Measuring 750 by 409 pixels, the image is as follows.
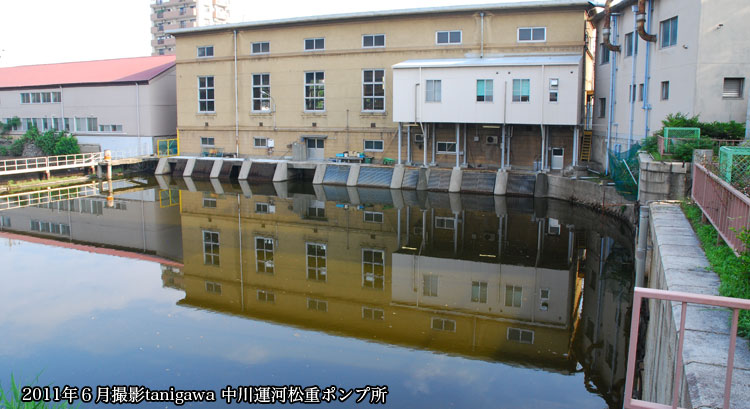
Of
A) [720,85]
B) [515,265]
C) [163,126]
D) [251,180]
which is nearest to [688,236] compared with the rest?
[515,265]

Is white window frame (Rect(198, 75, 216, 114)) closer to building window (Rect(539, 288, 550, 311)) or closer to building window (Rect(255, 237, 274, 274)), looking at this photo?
building window (Rect(255, 237, 274, 274))

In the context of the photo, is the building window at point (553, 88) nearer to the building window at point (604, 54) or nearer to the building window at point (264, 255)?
the building window at point (604, 54)

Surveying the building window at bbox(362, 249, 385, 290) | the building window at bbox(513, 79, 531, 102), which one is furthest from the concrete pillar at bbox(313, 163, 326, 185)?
the building window at bbox(362, 249, 385, 290)

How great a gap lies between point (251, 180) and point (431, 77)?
11572 millimetres

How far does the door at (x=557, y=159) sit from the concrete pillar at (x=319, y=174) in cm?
1095

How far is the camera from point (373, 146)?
1205 inches

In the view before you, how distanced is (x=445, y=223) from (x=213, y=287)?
9.04 metres

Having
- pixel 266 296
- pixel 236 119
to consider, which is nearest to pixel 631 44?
pixel 266 296

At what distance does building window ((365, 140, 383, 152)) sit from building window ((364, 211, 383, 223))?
333 inches

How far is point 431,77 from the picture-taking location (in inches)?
1047

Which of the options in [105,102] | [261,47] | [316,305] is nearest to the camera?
[316,305]

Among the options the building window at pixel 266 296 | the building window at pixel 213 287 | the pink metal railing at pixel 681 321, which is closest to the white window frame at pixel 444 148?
the building window at pixel 213 287

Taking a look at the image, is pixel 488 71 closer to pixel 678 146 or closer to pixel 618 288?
pixel 678 146

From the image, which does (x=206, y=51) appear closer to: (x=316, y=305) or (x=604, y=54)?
(x=604, y=54)
